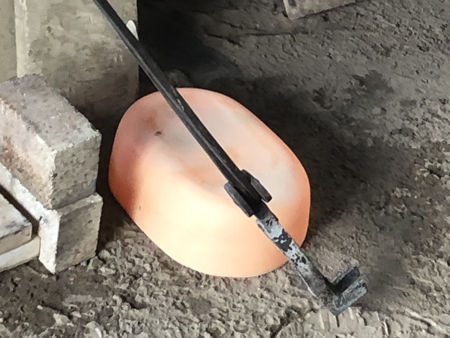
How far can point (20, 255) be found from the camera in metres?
1.48

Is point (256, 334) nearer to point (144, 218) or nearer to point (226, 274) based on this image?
point (226, 274)

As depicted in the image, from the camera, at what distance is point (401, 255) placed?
64.1 inches

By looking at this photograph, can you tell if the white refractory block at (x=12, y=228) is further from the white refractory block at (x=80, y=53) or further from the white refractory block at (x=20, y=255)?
the white refractory block at (x=80, y=53)

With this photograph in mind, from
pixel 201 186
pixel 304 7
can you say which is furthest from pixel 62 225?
pixel 304 7

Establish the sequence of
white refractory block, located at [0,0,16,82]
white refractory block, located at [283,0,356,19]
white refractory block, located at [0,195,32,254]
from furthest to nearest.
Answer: white refractory block, located at [283,0,356,19] → white refractory block, located at [0,0,16,82] → white refractory block, located at [0,195,32,254]

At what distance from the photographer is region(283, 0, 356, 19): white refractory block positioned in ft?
7.02

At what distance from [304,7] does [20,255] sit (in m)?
0.97

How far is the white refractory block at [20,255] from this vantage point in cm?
146

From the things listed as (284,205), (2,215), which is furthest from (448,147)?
(2,215)

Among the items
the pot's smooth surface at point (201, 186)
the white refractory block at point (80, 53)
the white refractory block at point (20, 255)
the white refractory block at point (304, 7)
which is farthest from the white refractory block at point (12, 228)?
the white refractory block at point (304, 7)

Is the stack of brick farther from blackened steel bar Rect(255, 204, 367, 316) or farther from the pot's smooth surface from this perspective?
blackened steel bar Rect(255, 204, 367, 316)

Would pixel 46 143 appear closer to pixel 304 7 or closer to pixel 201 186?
pixel 201 186

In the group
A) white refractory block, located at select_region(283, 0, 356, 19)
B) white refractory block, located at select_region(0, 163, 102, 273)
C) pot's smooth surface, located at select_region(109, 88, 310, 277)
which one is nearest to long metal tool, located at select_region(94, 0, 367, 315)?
pot's smooth surface, located at select_region(109, 88, 310, 277)

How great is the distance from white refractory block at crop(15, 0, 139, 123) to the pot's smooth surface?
13 centimetres
